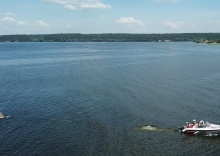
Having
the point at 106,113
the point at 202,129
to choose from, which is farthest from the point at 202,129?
the point at 106,113

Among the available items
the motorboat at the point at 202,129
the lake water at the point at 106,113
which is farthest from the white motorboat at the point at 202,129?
the lake water at the point at 106,113

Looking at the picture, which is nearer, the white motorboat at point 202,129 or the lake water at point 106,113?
the lake water at point 106,113

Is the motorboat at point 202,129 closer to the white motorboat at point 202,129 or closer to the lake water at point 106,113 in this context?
the white motorboat at point 202,129

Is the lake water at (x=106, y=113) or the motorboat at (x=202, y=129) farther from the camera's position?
the motorboat at (x=202, y=129)

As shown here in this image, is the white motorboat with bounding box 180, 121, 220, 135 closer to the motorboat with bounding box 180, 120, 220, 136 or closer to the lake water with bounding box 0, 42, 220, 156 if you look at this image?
the motorboat with bounding box 180, 120, 220, 136

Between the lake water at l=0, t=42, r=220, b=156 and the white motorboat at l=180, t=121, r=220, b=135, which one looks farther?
the white motorboat at l=180, t=121, r=220, b=135

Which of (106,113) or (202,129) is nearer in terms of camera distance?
(202,129)

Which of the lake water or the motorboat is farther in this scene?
the motorboat

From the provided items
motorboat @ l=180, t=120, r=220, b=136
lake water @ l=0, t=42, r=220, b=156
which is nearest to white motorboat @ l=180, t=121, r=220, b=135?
motorboat @ l=180, t=120, r=220, b=136

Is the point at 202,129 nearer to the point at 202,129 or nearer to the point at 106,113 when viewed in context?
the point at 202,129
